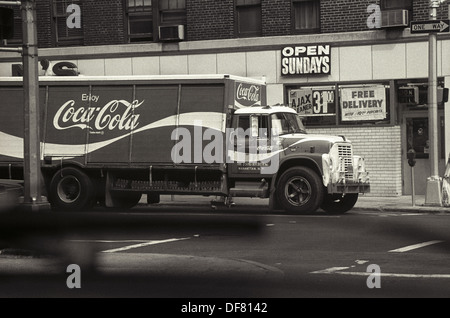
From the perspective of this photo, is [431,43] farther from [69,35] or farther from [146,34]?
[69,35]

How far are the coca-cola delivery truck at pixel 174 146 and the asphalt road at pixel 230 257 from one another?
1458 millimetres

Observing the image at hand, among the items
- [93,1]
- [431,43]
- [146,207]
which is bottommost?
[146,207]

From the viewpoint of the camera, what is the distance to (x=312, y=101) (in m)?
27.6

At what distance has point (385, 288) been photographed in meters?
10.0

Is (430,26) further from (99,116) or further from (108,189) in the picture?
(108,189)

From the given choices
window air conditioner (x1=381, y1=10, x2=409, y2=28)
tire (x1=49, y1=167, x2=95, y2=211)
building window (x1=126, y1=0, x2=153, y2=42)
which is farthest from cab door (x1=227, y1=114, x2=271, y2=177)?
building window (x1=126, y1=0, x2=153, y2=42)

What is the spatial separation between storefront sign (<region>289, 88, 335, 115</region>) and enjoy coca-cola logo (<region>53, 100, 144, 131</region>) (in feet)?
21.7

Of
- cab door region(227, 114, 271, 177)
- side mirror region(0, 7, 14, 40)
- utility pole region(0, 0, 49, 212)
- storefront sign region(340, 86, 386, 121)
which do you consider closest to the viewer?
side mirror region(0, 7, 14, 40)

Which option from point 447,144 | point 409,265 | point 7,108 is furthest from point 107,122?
point 409,265

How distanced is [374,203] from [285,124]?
416 centimetres

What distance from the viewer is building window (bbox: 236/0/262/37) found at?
1115 inches

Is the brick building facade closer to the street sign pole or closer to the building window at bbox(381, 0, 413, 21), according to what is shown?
the building window at bbox(381, 0, 413, 21)

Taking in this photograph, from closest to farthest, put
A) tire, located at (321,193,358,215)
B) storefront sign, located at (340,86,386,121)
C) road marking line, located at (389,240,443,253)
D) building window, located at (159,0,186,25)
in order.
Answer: road marking line, located at (389,240,443,253) → tire, located at (321,193,358,215) → storefront sign, located at (340,86,386,121) → building window, located at (159,0,186,25)

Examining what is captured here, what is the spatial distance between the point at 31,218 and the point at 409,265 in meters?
5.43
